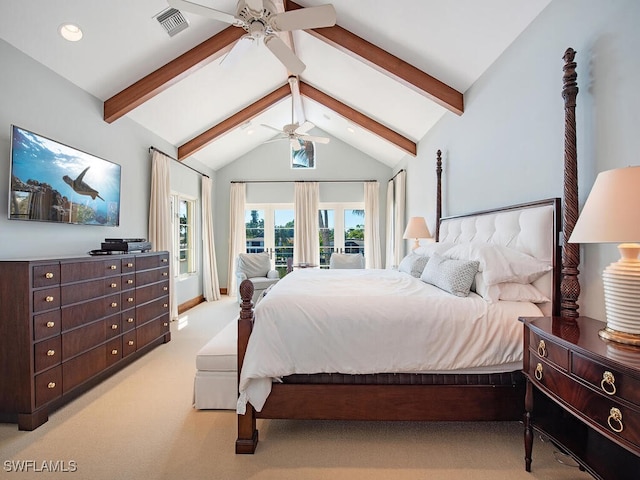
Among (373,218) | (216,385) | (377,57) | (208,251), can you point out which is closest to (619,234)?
(216,385)

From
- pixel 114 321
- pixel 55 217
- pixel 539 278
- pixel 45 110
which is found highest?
pixel 45 110

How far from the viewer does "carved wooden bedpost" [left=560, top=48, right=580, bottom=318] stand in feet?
5.99

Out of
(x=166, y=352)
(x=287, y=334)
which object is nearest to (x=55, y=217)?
(x=166, y=352)

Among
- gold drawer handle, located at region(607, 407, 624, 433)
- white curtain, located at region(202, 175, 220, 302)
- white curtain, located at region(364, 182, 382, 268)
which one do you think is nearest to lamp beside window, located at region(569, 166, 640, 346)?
gold drawer handle, located at region(607, 407, 624, 433)

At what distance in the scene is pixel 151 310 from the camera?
12.3ft

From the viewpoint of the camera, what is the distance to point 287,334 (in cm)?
197

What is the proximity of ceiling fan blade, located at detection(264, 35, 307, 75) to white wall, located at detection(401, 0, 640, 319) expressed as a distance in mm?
1730

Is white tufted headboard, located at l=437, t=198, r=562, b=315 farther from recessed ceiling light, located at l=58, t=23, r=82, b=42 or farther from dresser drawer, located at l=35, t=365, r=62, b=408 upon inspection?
recessed ceiling light, located at l=58, t=23, r=82, b=42

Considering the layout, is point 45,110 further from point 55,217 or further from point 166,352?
point 166,352

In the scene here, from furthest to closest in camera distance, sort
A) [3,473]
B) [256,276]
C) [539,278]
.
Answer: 1. [256,276]
2. [539,278]
3. [3,473]

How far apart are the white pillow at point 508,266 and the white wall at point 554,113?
25 cm

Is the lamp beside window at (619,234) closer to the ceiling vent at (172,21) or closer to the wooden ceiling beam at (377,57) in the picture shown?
the wooden ceiling beam at (377,57)

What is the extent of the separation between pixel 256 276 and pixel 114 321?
3135 millimetres

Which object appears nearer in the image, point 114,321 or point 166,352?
point 114,321
